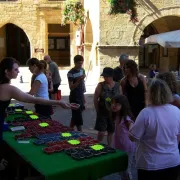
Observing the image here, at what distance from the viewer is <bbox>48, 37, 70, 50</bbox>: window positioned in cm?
2338

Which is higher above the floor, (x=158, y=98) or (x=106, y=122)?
(x=158, y=98)

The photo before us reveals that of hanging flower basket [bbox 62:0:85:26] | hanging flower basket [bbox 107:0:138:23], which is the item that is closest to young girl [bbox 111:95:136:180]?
hanging flower basket [bbox 107:0:138:23]

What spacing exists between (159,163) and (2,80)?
172 cm

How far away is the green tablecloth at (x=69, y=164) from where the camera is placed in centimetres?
252

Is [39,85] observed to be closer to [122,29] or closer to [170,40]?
[170,40]

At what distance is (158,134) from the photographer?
8.66ft

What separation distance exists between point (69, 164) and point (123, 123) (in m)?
1.09

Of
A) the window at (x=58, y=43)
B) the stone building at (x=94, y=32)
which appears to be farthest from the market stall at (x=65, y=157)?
the window at (x=58, y=43)

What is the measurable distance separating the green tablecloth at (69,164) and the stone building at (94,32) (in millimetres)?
9587

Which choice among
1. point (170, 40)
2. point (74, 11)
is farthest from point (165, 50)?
point (170, 40)

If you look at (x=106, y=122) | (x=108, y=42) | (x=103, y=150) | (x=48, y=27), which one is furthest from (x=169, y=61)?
(x=103, y=150)

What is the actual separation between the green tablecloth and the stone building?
9587mm

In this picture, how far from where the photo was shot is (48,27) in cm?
2214

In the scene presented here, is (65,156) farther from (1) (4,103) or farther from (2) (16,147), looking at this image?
(1) (4,103)
